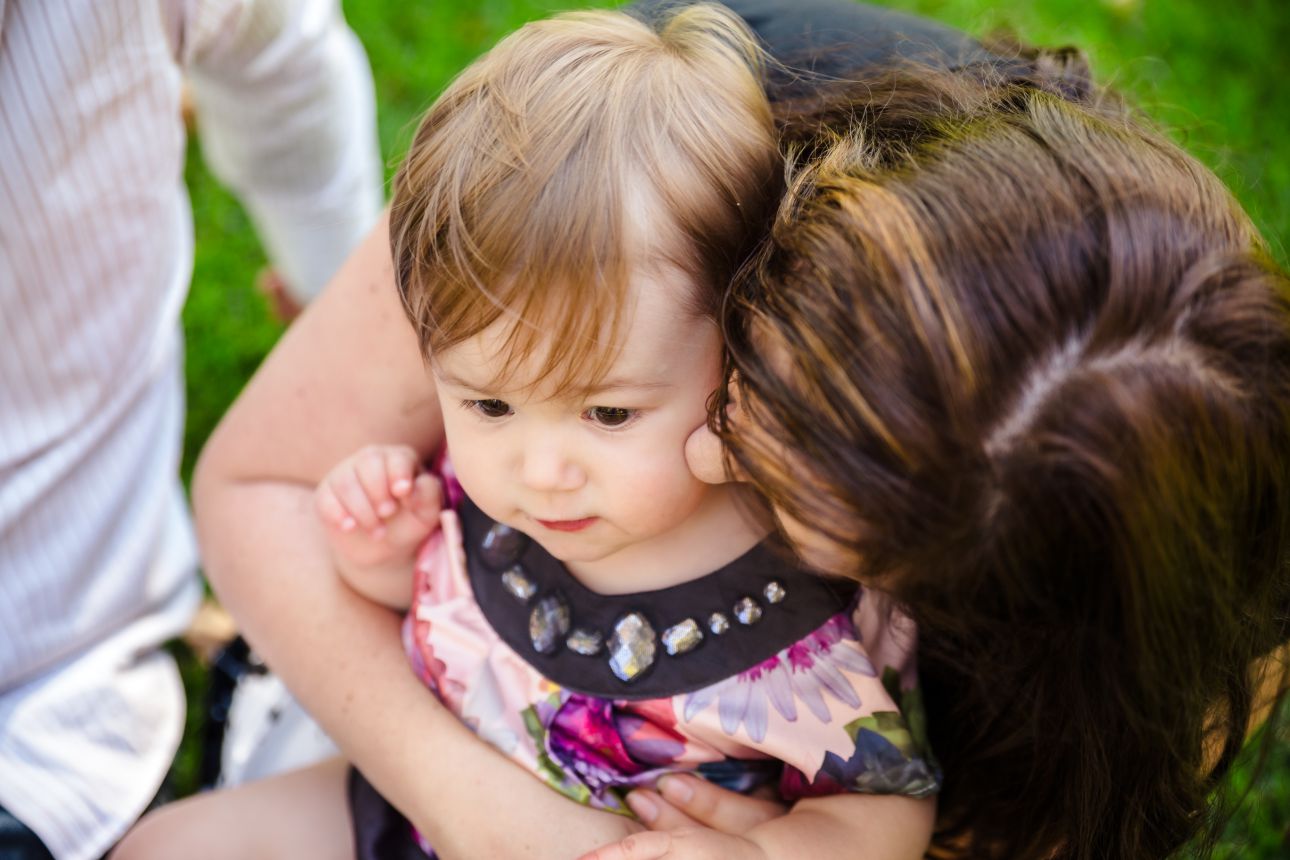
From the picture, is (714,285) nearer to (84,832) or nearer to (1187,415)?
(1187,415)

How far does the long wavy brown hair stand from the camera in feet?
2.93

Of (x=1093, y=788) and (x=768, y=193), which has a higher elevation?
(x=768, y=193)

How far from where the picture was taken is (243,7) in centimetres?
154

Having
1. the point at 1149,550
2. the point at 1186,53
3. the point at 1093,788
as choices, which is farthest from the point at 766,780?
the point at 1186,53

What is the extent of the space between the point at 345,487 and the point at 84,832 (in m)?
0.58

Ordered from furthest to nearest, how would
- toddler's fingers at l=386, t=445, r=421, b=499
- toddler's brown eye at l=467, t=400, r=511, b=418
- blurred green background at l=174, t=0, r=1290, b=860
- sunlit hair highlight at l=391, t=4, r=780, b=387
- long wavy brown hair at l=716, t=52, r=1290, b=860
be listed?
blurred green background at l=174, t=0, r=1290, b=860, toddler's fingers at l=386, t=445, r=421, b=499, toddler's brown eye at l=467, t=400, r=511, b=418, sunlit hair highlight at l=391, t=4, r=780, b=387, long wavy brown hair at l=716, t=52, r=1290, b=860

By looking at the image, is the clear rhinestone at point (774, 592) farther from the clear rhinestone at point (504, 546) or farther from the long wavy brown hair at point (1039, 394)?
the clear rhinestone at point (504, 546)

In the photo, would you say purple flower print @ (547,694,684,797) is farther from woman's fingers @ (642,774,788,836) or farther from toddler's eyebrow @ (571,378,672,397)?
toddler's eyebrow @ (571,378,672,397)

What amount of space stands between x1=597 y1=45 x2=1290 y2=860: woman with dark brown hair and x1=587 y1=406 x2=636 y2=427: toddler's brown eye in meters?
0.11

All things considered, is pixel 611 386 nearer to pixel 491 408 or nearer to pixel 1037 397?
pixel 491 408

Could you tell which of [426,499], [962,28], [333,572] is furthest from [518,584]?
[962,28]

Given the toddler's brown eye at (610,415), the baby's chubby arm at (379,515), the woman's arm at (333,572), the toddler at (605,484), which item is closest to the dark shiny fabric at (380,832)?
the toddler at (605,484)

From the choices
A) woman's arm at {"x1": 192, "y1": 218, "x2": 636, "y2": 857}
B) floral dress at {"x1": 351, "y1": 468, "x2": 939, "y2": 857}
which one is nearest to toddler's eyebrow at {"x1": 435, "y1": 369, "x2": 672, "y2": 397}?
floral dress at {"x1": 351, "y1": 468, "x2": 939, "y2": 857}

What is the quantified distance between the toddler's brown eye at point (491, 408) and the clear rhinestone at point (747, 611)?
35cm
